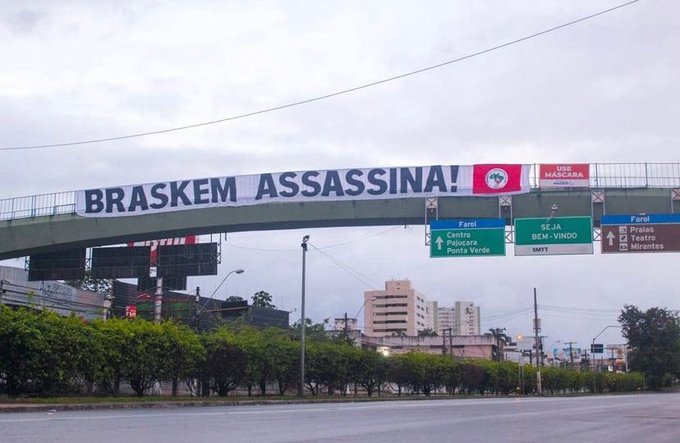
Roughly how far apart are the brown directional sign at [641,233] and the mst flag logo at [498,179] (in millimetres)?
3654

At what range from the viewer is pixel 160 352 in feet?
98.8

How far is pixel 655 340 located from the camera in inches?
4114

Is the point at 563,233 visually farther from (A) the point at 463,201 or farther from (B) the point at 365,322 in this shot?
(B) the point at 365,322

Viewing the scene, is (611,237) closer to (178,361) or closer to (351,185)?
(351,185)

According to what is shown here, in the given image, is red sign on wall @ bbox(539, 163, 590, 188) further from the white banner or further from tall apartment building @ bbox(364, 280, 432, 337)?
tall apartment building @ bbox(364, 280, 432, 337)

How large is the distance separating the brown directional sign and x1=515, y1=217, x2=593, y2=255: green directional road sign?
0.70 meters

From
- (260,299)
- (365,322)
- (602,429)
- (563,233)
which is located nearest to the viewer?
(602,429)

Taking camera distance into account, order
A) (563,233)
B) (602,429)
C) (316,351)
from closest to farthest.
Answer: (602,429)
(563,233)
(316,351)

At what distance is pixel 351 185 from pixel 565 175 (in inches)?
333

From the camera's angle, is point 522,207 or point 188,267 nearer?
point 522,207

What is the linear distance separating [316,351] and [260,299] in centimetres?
5376

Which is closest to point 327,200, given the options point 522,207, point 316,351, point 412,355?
point 522,207

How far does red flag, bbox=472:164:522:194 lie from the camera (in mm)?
31734

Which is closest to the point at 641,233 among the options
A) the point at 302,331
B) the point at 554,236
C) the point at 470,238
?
the point at 554,236
